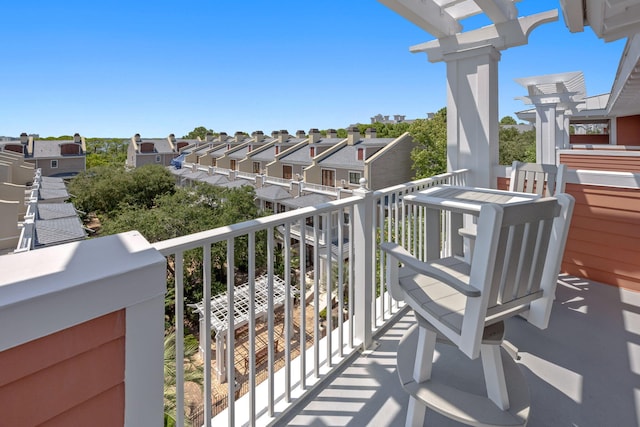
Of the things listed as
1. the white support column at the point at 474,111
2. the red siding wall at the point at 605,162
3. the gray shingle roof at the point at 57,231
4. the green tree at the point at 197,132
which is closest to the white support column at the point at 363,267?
the white support column at the point at 474,111

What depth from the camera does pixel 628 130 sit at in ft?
44.8

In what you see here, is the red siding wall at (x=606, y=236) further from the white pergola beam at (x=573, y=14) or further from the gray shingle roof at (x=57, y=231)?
the gray shingle roof at (x=57, y=231)

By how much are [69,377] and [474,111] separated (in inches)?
151

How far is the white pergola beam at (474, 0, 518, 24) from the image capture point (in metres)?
2.85

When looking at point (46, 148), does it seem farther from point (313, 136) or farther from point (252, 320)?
point (252, 320)

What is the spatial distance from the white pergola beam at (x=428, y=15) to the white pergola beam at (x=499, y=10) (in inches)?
17.0

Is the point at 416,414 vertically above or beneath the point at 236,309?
above

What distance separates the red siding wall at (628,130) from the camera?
13406 mm

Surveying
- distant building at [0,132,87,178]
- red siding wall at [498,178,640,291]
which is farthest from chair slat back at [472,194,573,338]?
distant building at [0,132,87,178]

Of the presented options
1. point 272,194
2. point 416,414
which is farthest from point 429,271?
point 272,194

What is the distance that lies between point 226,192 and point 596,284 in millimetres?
15379

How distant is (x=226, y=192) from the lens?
16531 millimetres

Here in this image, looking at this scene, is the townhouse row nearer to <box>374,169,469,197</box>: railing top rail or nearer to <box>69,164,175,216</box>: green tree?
<box>69,164,175,216</box>: green tree

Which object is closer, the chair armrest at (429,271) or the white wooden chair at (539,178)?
the chair armrest at (429,271)
